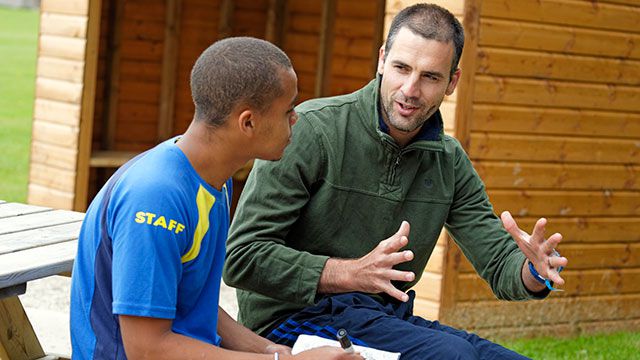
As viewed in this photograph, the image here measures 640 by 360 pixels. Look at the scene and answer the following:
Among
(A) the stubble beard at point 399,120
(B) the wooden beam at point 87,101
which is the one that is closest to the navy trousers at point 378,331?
(A) the stubble beard at point 399,120

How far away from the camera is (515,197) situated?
6.41 meters

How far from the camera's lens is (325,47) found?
33.0ft

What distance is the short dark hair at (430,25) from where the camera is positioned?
11.5ft

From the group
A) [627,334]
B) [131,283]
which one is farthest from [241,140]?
[627,334]

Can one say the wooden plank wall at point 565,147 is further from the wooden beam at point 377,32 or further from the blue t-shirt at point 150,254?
the blue t-shirt at point 150,254

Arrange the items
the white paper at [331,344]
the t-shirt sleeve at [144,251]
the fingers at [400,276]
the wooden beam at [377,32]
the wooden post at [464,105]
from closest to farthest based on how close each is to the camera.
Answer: the t-shirt sleeve at [144,251]
the fingers at [400,276]
the white paper at [331,344]
the wooden post at [464,105]
the wooden beam at [377,32]

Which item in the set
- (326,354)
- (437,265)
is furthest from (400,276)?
(437,265)

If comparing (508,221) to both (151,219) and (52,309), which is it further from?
(52,309)

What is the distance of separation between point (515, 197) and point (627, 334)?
1.33 m

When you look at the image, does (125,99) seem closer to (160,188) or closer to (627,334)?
(627,334)

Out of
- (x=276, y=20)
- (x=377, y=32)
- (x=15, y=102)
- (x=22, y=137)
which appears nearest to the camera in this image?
(x=377, y=32)

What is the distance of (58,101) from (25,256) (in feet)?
16.7

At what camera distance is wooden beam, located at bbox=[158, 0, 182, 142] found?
9.91m

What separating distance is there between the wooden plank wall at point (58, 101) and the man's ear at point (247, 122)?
547 cm
